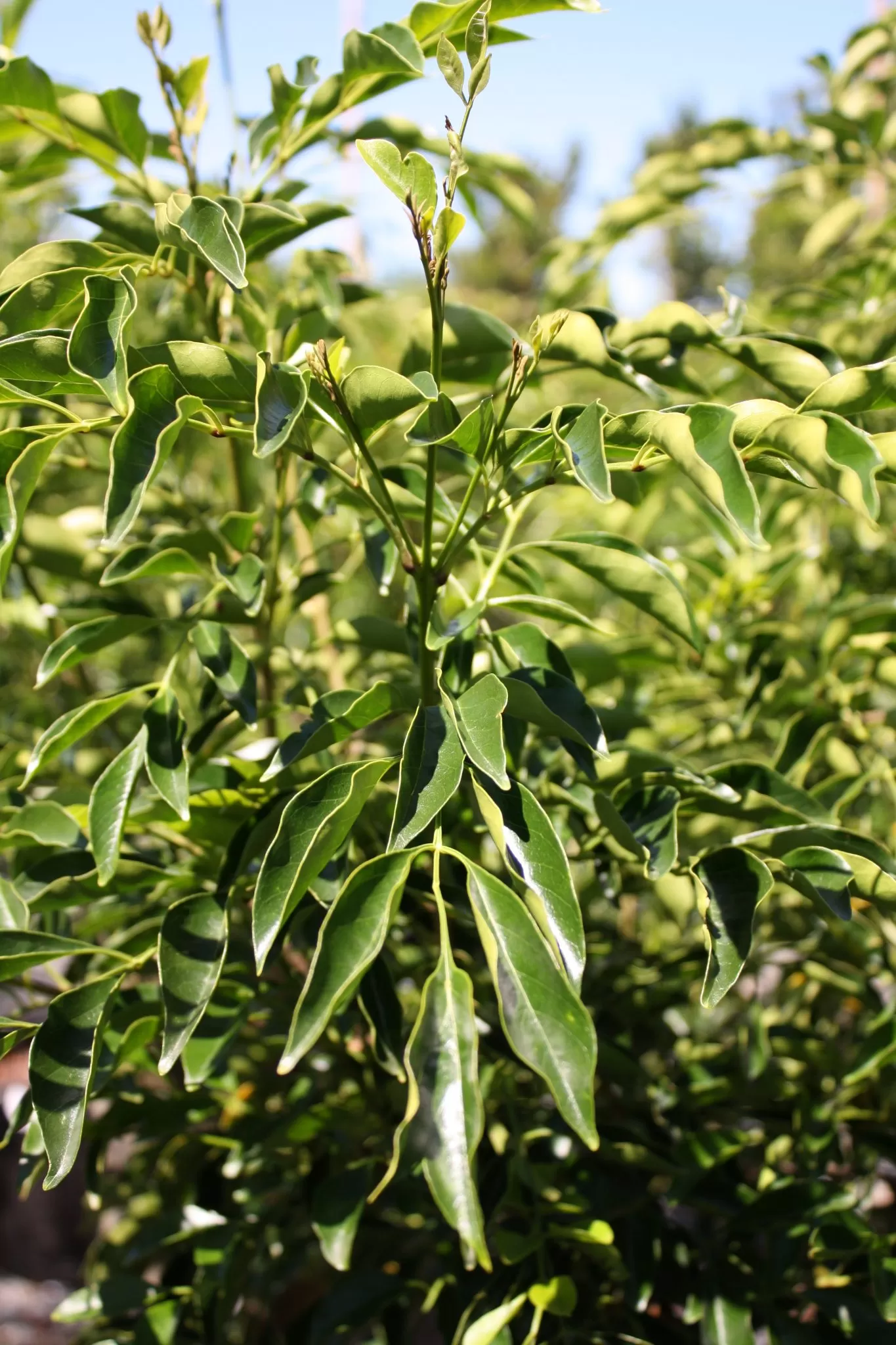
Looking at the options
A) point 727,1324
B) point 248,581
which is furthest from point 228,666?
point 727,1324

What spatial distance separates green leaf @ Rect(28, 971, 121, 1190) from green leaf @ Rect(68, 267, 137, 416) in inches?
12.5

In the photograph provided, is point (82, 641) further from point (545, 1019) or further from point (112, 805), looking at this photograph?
point (545, 1019)

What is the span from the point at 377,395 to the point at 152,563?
22 centimetres

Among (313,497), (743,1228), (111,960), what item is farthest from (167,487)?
(743,1228)

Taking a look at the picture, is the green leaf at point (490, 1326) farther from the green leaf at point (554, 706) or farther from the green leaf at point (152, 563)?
the green leaf at point (152, 563)

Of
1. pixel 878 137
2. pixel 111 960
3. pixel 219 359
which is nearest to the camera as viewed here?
pixel 219 359

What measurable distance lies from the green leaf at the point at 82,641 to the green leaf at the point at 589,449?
346 mm

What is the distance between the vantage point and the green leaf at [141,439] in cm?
51

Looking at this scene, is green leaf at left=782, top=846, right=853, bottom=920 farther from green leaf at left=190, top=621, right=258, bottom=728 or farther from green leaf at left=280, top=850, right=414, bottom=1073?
green leaf at left=190, top=621, right=258, bottom=728

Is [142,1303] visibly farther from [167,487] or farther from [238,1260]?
[167,487]

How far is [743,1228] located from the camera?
0.80 meters

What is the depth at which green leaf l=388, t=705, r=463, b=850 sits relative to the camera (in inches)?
19.4

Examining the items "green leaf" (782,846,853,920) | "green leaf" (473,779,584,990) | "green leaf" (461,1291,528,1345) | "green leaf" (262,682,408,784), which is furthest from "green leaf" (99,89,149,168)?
"green leaf" (461,1291,528,1345)

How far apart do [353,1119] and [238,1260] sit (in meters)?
0.15
